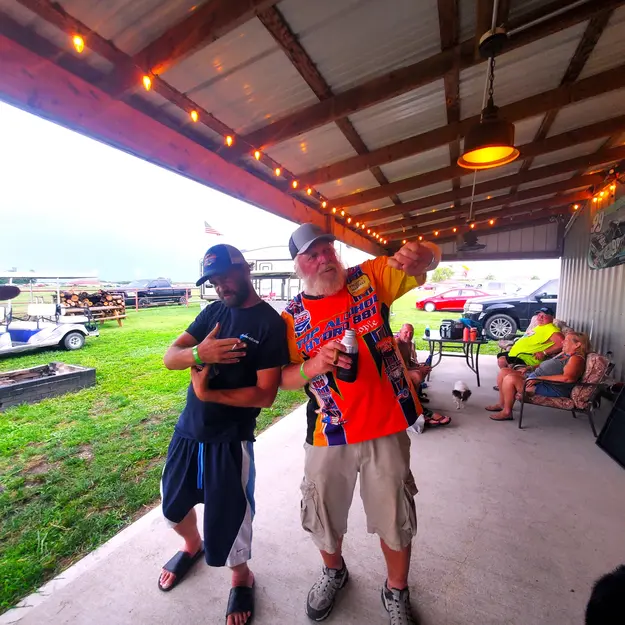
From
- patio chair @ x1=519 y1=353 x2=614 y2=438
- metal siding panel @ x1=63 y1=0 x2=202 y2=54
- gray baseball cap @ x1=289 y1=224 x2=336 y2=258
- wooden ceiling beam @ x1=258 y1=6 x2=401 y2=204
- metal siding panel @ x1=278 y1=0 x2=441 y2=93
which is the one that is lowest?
patio chair @ x1=519 y1=353 x2=614 y2=438

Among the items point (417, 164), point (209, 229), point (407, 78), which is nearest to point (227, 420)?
point (407, 78)

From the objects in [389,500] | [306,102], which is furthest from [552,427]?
[306,102]

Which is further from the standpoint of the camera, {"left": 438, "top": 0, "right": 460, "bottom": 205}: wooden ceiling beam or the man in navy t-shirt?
{"left": 438, "top": 0, "right": 460, "bottom": 205}: wooden ceiling beam

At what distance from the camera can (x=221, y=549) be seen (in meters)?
1.36

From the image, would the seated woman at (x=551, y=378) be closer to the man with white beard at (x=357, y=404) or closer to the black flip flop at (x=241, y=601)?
the man with white beard at (x=357, y=404)

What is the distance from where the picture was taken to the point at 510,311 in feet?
31.0

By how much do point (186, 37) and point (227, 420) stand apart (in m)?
1.77

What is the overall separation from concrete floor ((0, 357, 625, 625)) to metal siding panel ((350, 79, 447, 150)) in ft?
9.32

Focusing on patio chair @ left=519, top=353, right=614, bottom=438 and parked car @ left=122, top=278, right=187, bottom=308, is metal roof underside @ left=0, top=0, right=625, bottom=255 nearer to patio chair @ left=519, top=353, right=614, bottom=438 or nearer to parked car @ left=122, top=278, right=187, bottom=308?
patio chair @ left=519, top=353, right=614, bottom=438

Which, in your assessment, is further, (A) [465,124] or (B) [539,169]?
(B) [539,169]

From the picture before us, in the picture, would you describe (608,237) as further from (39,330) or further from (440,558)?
(39,330)

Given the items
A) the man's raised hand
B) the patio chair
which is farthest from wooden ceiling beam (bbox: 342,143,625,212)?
the man's raised hand

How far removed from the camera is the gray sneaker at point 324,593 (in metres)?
1.40

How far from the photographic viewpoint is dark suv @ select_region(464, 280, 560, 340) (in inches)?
369
